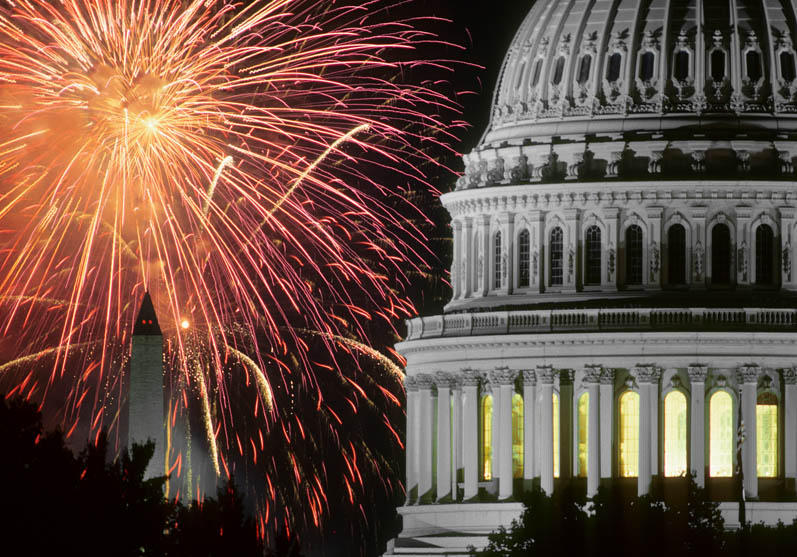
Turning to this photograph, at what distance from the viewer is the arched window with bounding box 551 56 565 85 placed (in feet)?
510

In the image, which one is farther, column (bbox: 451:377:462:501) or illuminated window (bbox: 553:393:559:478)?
column (bbox: 451:377:462:501)

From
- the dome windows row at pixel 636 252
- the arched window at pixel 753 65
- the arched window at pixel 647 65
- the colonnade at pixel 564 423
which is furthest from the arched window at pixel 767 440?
the arched window at pixel 647 65

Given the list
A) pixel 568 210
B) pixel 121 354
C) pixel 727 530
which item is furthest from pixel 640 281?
pixel 121 354

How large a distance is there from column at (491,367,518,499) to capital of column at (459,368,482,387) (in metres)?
1.24

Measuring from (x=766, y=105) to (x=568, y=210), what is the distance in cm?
1067

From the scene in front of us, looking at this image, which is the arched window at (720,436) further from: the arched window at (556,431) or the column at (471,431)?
the column at (471,431)

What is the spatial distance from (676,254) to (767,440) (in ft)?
31.9

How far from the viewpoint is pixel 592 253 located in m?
153

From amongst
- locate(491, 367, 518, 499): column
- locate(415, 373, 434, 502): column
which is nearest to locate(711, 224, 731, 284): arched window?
locate(491, 367, 518, 499): column

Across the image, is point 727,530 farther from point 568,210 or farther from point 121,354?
point 121,354

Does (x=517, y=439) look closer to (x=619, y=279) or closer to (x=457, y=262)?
(x=619, y=279)

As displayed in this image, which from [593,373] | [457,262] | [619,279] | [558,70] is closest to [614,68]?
[558,70]

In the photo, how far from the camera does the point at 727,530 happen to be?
140250 millimetres

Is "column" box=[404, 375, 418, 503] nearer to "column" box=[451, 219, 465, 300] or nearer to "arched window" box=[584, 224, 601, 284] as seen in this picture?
"column" box=[451, 219, 465, 300]
